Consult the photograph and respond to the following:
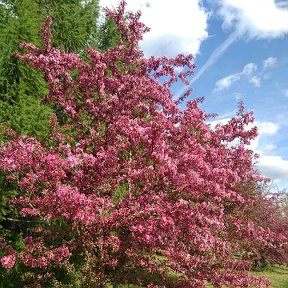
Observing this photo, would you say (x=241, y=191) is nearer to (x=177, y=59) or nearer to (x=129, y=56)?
(x=177, y=59)

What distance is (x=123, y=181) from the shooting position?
818 centimetres

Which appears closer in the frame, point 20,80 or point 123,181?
point 123,181

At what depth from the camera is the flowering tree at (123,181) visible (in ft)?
22.1

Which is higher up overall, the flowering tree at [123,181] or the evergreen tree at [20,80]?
the evergreen tree at [20,80]

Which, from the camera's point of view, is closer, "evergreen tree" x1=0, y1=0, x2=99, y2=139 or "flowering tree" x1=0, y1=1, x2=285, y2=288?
"flowering tree" x1=0, y1=1, x2=285, y2=288

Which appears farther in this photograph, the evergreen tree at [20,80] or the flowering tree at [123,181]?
the evergreen tree at [20,80]

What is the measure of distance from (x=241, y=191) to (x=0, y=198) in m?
7.74

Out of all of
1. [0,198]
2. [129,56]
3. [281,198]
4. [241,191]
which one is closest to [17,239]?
[0,198]

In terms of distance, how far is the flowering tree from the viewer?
22.1 feet

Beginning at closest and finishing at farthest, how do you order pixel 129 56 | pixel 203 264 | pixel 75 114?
pixel 203 264 < pixel 75 114 < pixel 129 56

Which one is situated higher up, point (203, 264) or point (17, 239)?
point (17, 239)

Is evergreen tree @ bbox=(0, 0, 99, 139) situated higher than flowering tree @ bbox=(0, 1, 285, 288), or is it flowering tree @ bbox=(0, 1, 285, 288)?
evergreen tree @ bbox=(0, 0, 99, 139)

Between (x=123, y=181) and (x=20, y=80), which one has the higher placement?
(x=20, y=80)

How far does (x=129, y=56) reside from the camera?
9.29 meters
